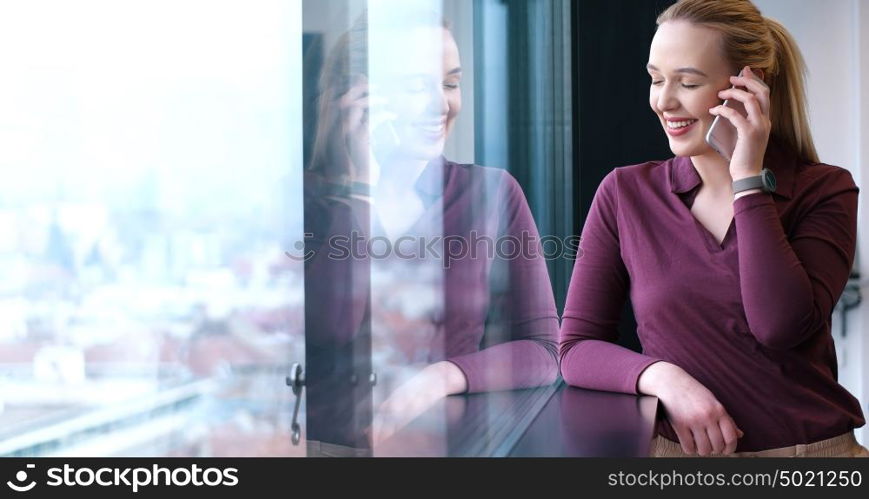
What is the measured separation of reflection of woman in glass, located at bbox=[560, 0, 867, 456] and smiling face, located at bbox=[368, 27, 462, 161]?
0.30m

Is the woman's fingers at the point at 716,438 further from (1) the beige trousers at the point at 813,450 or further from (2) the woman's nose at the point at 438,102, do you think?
(2) the woman's nose at the point at 438,102

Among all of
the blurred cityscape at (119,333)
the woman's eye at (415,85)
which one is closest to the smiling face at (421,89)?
the woman's eye at (415,85)

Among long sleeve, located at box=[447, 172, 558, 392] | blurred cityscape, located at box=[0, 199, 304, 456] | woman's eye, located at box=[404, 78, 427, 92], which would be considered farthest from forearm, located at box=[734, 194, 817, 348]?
blurred cityscape, located at box=[0, 199, 304, 456]

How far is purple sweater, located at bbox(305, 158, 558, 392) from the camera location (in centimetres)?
89

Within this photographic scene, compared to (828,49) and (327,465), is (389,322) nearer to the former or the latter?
(327,465)

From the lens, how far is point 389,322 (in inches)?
38.1

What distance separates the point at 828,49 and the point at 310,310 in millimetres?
1260

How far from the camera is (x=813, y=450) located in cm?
117

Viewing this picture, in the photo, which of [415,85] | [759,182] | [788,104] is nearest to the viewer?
[415,85]

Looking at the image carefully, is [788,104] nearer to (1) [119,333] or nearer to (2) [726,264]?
(2) [726,264]

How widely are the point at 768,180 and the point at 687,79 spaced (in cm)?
21

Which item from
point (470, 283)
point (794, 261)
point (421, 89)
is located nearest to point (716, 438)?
point (794, 261)

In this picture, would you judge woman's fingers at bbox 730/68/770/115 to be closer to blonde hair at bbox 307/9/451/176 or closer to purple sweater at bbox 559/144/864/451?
purple sweater at bbox 559/144/864/451

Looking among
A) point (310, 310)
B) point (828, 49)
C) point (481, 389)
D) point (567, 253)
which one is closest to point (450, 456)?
point (481, 389)
